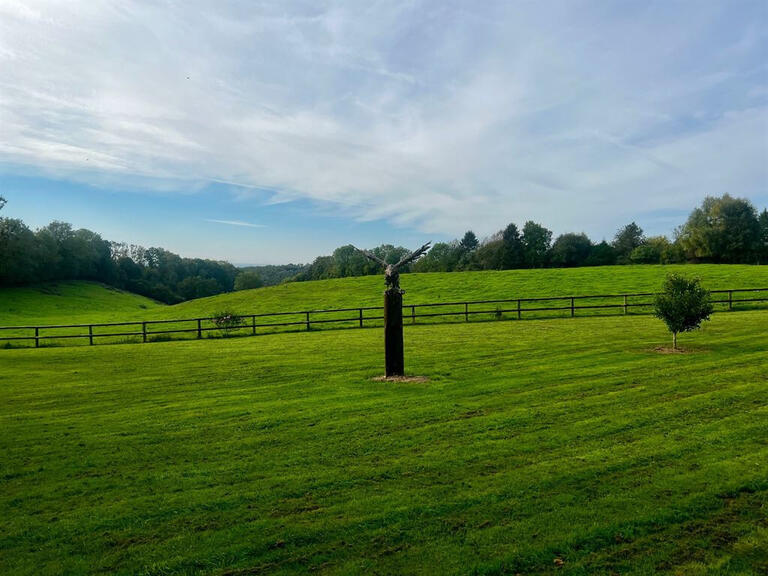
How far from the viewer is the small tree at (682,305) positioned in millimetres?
15234

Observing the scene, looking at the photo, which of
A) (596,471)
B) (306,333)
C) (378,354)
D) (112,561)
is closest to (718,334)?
(378,354)

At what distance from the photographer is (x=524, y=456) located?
669 centimetres

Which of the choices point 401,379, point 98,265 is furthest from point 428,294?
point 98,265

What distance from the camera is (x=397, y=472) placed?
20.8 ft

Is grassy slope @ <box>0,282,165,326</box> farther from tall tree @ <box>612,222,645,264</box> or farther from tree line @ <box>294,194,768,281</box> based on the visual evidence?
tall tree @ <box>612,222,645,264</box>

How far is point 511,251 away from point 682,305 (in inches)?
2970

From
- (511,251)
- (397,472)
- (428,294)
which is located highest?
(511,251)

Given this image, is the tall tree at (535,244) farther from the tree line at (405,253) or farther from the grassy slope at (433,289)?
the grassy slope at (433,289)

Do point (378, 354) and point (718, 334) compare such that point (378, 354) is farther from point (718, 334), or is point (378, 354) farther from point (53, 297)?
point (53, 297)

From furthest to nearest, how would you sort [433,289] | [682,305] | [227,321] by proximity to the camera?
[433,289]
[227,321]
[682,305]

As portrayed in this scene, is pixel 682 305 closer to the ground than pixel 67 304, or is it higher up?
higher up

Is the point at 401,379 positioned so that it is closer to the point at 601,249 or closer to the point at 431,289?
the point at 431,289

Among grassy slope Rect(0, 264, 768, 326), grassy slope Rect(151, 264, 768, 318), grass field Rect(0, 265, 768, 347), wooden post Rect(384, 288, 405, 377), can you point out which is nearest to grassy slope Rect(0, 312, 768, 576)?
wooden post Rect(384, 288, 405, 377)

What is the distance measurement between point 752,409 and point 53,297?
7713 centimetres
